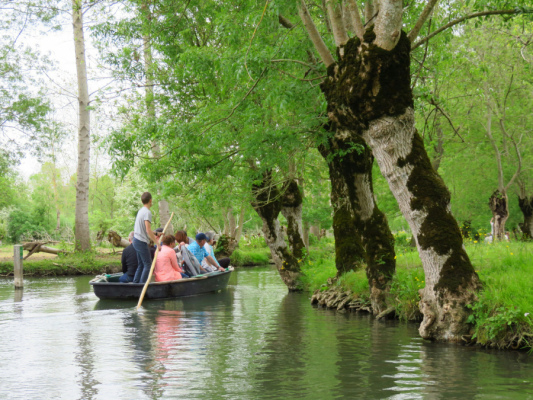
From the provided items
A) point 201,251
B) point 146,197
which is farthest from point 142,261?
point 201,251

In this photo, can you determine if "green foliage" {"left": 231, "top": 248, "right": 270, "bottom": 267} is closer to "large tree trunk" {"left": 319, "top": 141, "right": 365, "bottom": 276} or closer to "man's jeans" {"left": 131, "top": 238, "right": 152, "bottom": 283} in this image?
"man's jeans" {"left": 131, "top": 238, "right": 152, "bottom": 283}

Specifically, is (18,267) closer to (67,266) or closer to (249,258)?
(67,266)

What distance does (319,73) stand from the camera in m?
11.6

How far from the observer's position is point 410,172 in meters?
9.08

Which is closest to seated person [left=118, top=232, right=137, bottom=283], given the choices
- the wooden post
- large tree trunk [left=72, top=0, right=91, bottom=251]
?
the wooden post

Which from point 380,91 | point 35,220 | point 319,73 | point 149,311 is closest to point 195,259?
point 149,311

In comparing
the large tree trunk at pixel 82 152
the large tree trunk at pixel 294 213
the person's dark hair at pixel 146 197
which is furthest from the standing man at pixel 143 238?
the large tree trunk at pixel 82 152

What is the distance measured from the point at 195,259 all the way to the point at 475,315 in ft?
35.0

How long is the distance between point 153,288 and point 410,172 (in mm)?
8215

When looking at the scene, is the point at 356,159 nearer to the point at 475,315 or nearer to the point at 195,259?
the point at 475,315

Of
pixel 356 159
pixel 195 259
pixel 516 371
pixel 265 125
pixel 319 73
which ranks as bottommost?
pixel 516 371

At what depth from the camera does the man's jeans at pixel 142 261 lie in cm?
1476

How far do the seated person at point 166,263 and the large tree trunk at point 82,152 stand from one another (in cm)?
1217

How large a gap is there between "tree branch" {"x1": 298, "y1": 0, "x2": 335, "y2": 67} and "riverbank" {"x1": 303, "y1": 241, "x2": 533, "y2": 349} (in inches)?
176
